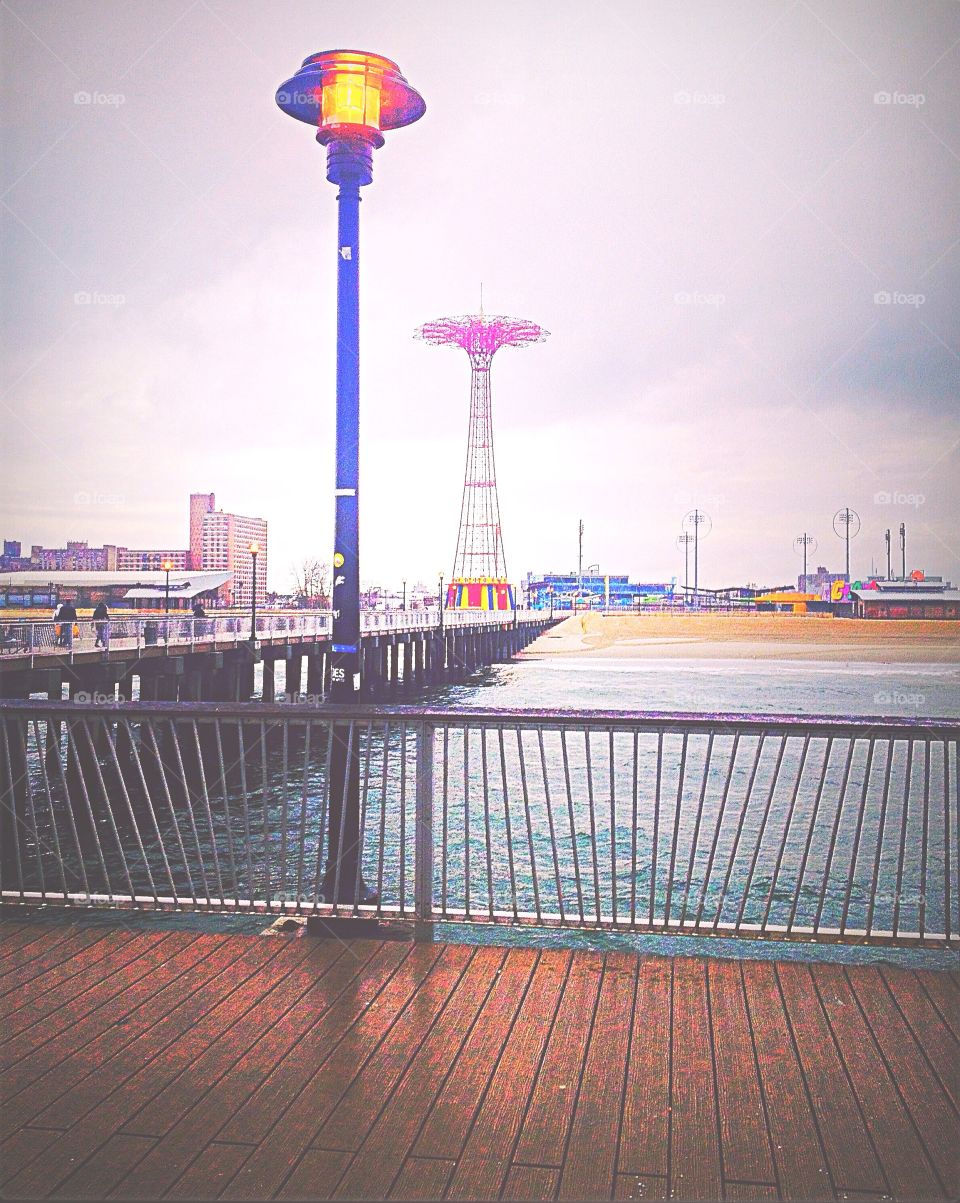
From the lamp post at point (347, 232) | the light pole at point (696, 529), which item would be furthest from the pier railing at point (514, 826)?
the light pole at point (696, 529)

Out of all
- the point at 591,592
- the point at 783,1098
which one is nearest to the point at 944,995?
the point at 783,1098

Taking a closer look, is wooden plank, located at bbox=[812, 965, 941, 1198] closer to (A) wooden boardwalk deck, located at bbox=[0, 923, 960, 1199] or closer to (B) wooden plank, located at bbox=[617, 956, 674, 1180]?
(A) wooden boardwalk deck, located at bbox=[0, 923, 960, 1199]

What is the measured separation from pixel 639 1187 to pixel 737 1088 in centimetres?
66

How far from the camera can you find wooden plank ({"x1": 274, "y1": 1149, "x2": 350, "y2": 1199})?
2.56m

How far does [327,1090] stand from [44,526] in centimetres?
7357

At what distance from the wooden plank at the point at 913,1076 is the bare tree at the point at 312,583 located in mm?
80684

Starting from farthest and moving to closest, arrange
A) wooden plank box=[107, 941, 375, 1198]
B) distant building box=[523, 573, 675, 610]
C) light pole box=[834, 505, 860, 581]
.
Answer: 1. distant building box=[523, 573, 675, 610]
2. light pole box=[834, 505, 860, 581]
3. wooden plank box=[107, 941, 375, 1198]

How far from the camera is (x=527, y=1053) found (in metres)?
3.36

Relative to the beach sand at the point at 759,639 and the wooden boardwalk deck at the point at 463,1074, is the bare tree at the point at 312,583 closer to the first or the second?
the beach sand at the point at 759,639

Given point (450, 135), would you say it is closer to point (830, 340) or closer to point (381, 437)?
point (830, 340)

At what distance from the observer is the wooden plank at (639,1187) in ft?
8.40

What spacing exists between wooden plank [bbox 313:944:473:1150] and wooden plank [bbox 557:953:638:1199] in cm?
56

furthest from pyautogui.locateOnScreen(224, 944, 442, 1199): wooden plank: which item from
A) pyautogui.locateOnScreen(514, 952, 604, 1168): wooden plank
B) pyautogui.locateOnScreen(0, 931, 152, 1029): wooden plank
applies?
pyautogui.locateOnScreen(0, 931, 152, 1029): wooden plank

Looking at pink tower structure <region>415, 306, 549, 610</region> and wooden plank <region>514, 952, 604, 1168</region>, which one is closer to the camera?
wooden plank <region>514, 952, 604, 1168</region>
